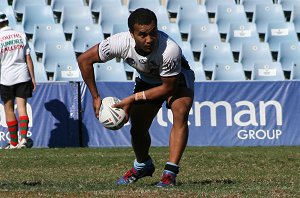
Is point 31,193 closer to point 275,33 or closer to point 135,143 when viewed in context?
point 135,143

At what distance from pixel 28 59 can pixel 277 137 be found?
4889 mm

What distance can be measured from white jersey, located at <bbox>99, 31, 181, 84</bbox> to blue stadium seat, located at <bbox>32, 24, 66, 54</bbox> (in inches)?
484

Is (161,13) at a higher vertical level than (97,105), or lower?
lower

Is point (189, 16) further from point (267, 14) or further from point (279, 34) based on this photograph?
point (279, 34)

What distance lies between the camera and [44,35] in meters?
20.1

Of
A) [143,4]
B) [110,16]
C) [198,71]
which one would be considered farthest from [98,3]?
[198,71]

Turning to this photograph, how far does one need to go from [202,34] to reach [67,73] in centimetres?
364

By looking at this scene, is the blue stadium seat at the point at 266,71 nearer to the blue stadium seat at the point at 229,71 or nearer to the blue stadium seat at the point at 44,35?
the blue stadium seat at the point at 229,71

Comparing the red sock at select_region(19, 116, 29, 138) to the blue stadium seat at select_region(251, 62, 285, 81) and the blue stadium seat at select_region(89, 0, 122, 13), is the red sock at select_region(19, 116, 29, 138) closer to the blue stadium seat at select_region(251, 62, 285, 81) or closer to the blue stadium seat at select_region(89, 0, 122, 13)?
the blue stadium seat at select_region(251, 62, 285, 81)

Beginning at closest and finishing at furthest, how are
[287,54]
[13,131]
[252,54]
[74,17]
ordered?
[13,131] < [252,54] < [287,54] < [74,17]

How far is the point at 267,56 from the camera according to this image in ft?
65.7

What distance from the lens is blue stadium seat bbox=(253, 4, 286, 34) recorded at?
2117 centimetres

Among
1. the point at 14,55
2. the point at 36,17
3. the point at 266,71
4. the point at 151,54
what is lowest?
the point at 266,71

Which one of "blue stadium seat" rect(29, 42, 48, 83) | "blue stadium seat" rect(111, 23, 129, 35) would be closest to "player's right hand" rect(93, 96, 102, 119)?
"blue stadium seat" rect(29, 42, 48, 83)
